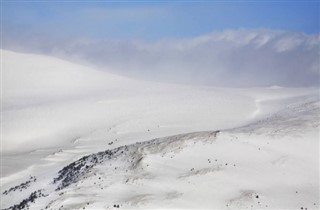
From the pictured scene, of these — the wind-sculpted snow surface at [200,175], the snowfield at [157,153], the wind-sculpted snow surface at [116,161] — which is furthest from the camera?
the wind-sculpted snow surface at [116,161]

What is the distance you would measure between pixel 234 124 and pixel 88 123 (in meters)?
20.8

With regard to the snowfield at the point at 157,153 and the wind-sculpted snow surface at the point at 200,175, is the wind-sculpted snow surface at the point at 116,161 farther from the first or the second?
the snowfield at the point at 157,153

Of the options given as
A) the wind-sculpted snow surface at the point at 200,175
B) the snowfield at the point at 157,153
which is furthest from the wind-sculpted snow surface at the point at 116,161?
the snowfield at the point at 157,153

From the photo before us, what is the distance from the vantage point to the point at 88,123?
69375 millimetres

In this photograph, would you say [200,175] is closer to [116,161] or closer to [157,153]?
[157,153]

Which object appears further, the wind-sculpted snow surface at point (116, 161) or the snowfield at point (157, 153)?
the wind-sculpted snow surface at point (116, 161)

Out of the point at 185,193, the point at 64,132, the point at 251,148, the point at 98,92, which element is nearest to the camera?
the point at 185,193

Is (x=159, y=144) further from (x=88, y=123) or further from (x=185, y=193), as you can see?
(x=88, y=123)

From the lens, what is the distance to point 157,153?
120ft

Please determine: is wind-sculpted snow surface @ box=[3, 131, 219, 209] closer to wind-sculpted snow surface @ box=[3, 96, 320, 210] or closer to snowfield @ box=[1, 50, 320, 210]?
wind-sculpted snow surface @ box=[3, 96, 320, 210]

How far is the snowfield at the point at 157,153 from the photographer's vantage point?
3062 centimetres

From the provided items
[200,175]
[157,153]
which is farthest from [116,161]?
[200,175]

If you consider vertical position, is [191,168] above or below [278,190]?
above

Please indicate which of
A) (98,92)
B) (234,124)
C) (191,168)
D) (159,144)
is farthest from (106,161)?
(98,92)
